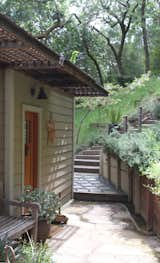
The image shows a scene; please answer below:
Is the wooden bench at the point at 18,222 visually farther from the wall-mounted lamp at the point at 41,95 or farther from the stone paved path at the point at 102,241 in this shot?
the wall-mounted lamp at the point at 41,95

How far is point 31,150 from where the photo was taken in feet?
20.0

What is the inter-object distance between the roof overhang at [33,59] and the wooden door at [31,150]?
0.73 m

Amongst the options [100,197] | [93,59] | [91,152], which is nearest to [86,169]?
[91,152]

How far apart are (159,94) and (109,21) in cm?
701

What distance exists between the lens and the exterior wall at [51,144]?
207 inches

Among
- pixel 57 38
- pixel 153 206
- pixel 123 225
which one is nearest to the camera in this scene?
pixel 153 206

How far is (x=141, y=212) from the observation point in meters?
6.73

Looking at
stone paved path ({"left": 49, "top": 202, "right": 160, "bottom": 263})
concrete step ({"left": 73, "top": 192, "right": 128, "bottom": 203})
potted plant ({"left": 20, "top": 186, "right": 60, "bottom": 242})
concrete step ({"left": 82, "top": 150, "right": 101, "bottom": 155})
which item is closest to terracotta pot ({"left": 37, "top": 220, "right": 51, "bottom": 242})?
potted plant ({"left": 20, "top": 186, "right": 60, "bottom": 242})

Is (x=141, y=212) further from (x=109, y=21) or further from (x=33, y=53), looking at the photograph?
(x=109, y=21)

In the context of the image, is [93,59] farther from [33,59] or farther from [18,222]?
[18,222]

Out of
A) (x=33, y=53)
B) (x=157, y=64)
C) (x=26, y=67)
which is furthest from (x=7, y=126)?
(x=157, y=64)

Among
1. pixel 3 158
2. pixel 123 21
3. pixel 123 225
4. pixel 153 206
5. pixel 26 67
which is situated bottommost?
pixel 123 225

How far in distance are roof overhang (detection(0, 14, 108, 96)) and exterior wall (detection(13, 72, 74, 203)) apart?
206 millimetres

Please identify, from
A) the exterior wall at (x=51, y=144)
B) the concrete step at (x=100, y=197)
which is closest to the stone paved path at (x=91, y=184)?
the concrete step at (x=100, y=197)
